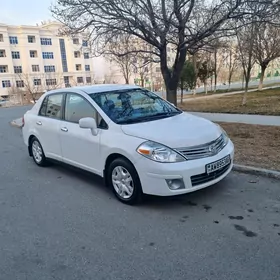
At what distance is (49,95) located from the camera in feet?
18.3

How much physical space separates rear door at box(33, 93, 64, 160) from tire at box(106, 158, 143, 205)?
1.55m

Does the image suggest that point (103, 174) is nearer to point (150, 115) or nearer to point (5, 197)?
point (150, 115)

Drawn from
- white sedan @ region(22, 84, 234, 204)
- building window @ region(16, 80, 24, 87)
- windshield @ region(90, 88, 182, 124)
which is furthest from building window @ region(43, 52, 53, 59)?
windshield @ region(90, 88, 182, 124)

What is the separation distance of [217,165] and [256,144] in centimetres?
308

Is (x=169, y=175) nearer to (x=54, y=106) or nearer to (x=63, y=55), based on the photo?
(x=54, y=106)

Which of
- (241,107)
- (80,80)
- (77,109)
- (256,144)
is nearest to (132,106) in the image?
(77,109)

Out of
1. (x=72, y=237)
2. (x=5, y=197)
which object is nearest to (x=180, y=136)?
(x=72, y=237)

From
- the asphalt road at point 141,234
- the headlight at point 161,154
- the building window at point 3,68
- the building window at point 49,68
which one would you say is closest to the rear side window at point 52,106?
the asphalt road at point 141,234

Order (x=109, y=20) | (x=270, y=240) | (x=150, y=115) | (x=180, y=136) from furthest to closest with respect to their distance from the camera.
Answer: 1. (x=109, y=20)
2. (x=150, y=115)
3. (x=180, y=136)
4. (x=270, y=240)

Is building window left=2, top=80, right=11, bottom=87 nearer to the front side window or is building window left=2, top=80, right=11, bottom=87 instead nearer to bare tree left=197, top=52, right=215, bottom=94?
bare tree left=197, top=52, right=215, bottom=94

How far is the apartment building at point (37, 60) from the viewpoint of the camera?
5903 centimetres

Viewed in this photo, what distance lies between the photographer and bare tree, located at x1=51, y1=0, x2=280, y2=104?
796 centimetres

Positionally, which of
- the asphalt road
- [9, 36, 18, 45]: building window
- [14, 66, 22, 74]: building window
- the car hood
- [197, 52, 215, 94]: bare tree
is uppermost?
[9, 36, 18, 45]: building window

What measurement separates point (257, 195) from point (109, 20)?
7.21m
